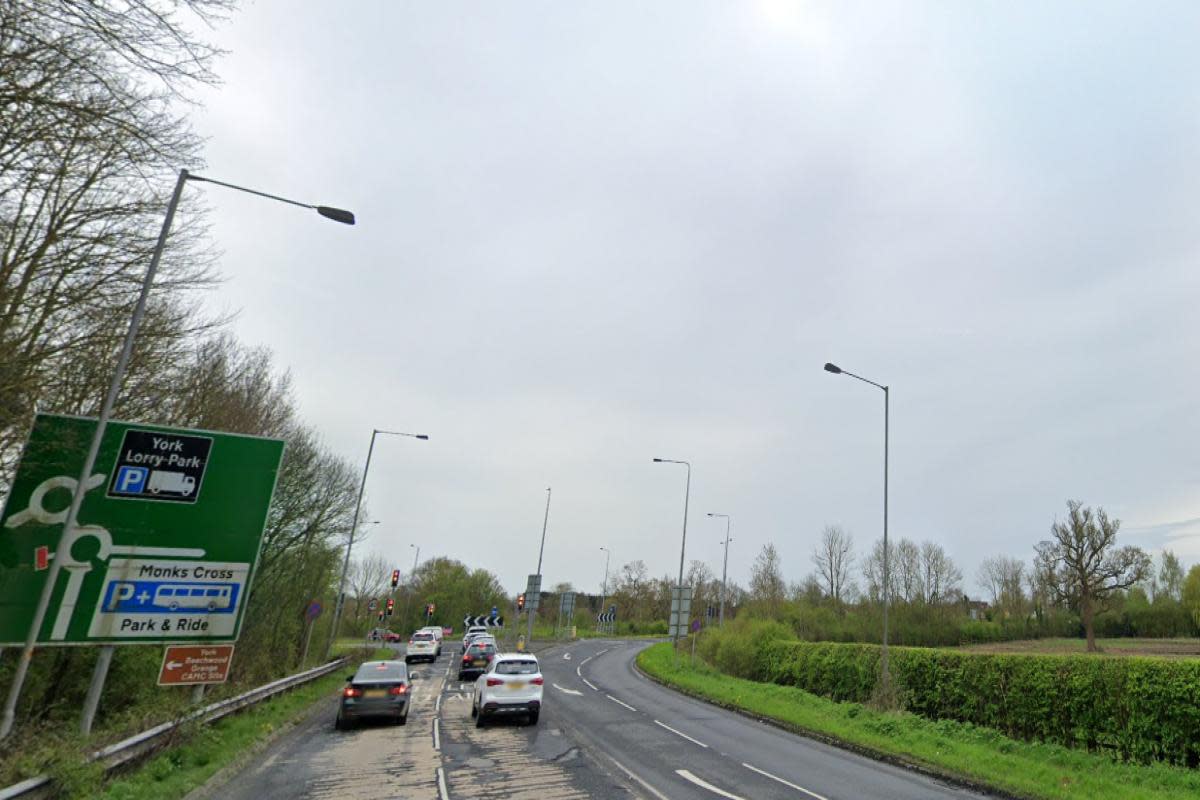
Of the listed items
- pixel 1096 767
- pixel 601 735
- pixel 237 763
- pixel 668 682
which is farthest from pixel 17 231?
pixel 668 682

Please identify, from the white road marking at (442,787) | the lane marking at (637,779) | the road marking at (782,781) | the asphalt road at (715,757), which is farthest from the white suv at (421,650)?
the road marking at (782,781)

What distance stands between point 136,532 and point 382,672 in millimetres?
7933

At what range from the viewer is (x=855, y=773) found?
12.7 metres

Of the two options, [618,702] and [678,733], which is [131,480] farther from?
[618,702]

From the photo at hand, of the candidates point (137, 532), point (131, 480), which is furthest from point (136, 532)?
point (131, 480)

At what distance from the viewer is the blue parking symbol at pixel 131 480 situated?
11.8 m

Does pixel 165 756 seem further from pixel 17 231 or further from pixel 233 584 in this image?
pixel 17 231

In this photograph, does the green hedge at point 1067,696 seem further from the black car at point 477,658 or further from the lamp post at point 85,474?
the lamp post at point 85,474

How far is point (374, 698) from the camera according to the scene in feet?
52.9

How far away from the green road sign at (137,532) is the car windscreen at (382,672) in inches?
206

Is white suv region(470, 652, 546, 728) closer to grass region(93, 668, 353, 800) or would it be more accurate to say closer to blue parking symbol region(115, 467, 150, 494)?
grass region(93, 668, 353, 800)

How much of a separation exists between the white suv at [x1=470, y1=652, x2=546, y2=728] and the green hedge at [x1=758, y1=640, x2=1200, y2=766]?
13.0m

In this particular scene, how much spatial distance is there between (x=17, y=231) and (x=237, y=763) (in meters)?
9.76

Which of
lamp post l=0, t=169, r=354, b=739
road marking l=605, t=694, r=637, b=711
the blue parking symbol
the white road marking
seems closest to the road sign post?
the blue parking symbol
